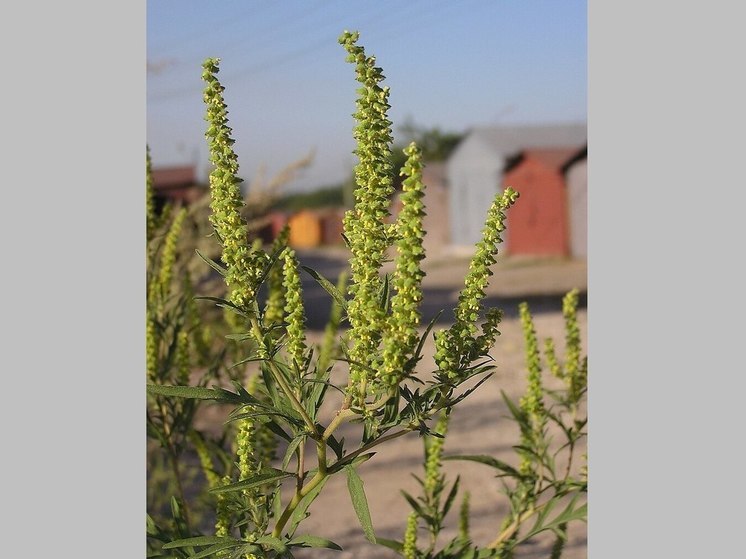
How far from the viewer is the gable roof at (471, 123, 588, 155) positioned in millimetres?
5492

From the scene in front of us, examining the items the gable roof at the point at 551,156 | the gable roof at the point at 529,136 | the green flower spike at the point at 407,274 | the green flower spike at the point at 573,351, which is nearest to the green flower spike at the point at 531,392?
the green flower spike at the point at 573,351

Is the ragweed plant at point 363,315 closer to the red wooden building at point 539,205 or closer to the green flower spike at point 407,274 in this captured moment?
the green flower spike at point 407,274

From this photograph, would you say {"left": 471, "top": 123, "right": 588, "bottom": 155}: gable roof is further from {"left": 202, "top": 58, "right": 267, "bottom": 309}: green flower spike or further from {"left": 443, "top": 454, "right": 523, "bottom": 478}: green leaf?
{"left": 202, "top": 58, "right": 267, "bottom": 309}: green flower spike

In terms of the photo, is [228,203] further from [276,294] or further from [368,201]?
[276,294]

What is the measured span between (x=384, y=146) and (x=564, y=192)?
501cm

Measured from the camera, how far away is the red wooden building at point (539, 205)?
4785 millimetres

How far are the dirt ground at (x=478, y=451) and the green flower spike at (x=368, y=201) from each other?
31 centimetres

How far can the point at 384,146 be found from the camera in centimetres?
56

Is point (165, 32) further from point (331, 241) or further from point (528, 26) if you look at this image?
point (331, 241)

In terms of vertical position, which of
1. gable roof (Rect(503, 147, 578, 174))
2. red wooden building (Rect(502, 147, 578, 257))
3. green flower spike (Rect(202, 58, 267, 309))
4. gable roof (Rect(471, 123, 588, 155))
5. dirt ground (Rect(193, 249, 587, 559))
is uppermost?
gable roof (Rect(471, 123, 588, 155))

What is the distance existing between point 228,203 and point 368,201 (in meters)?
0.10

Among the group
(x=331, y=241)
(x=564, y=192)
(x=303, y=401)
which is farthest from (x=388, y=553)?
(x=331, y=241)

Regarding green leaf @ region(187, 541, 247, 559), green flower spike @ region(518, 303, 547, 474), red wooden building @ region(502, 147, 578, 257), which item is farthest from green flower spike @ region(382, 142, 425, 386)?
red wooden building @ region(502, 147, 578, 257)

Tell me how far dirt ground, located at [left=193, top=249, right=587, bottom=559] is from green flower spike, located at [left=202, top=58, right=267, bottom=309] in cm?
33
